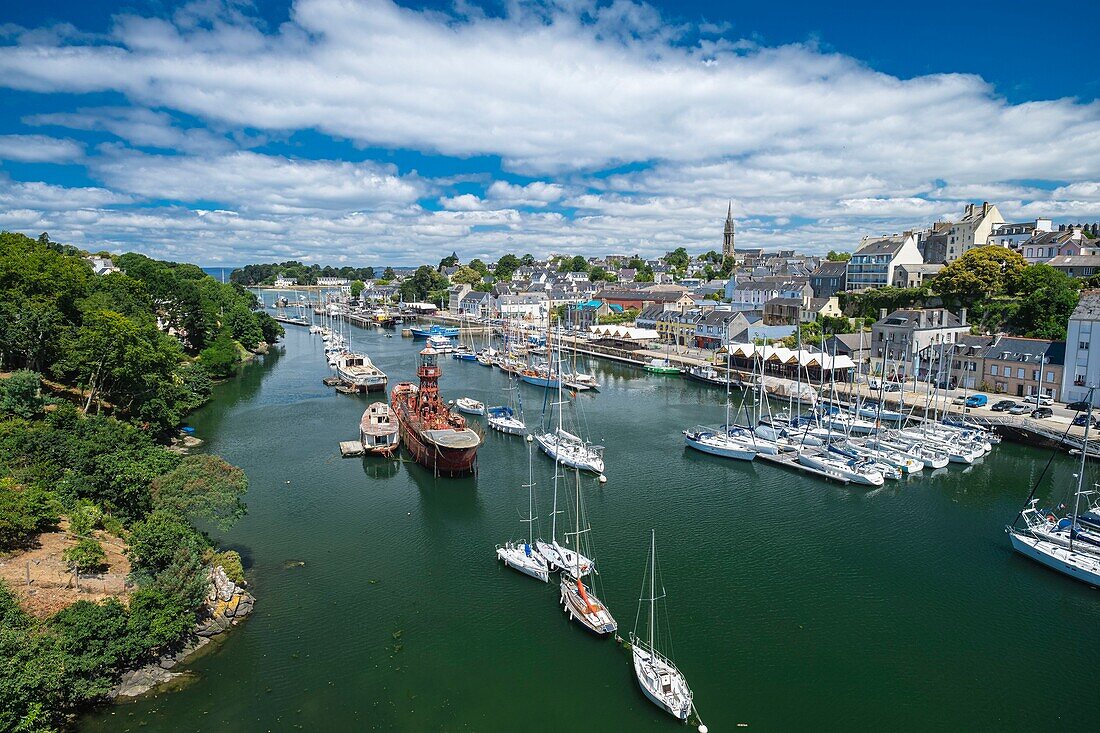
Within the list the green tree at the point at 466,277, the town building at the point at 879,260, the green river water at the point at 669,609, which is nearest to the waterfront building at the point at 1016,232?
the town building at the point at 879,260

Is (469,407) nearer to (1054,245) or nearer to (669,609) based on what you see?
(669,609)

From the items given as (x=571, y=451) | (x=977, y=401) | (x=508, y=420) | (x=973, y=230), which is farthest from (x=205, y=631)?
(x=973, y=230)

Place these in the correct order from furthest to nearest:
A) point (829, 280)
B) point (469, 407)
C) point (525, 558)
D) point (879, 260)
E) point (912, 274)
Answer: point (829, 280)
point (879, 260)
point (912, 274)
point (469, 407)
point (525, 558)

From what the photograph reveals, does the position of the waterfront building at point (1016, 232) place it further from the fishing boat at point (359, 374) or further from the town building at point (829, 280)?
the fishing boat at point (359, 374)

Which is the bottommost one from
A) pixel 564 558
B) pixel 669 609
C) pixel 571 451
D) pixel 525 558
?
pixel 669 609

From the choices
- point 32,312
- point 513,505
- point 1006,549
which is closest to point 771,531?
point 1006,549

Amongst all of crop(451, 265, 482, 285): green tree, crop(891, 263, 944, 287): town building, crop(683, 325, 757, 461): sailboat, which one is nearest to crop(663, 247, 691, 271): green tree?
crop(451, 265, 482, 285): green tree

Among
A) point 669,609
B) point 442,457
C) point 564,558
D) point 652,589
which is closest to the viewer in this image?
point 669,609
